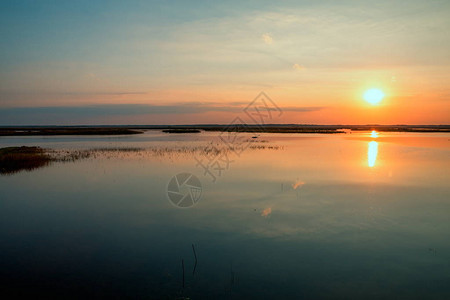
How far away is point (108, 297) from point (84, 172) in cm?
1794

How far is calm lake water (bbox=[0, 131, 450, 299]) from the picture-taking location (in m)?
7.72

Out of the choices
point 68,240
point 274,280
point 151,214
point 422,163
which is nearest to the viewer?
point 274,280

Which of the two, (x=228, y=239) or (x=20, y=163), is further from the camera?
(x=20, y=163)

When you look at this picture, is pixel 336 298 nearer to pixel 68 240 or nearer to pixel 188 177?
pixel 68 240

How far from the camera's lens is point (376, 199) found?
51.3 feet

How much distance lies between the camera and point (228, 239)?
34.8 feet

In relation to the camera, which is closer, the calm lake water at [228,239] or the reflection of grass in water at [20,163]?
the calm lake water at [228,239]

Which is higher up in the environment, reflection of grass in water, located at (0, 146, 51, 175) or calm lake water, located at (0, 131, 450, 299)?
reflection of grass in water, located at (0, 146, 51, 175)

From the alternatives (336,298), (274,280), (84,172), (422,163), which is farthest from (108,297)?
(422,163)

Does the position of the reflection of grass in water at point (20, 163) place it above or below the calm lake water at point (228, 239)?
above

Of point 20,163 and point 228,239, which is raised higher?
point 20,163

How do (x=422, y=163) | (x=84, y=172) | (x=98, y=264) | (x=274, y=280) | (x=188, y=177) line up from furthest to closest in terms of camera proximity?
(x=422, y=163) < (x=84, y=172) < (x=188, y=177) < (x=98, y=264) < (x=274, y=280)

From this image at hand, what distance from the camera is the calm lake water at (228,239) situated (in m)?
7.72

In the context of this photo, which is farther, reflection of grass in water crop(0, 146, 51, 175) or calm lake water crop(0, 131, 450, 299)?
reflection of grass in water crop(0, 146, 51, 175)
